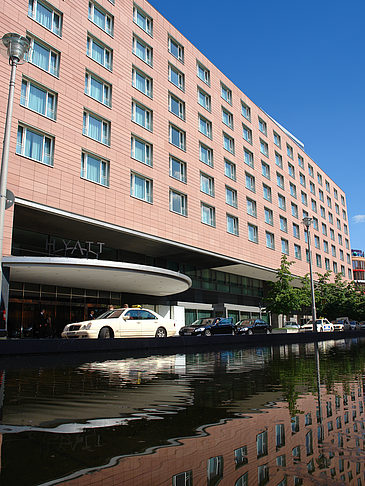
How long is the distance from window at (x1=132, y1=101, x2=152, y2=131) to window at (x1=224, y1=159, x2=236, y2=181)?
10465 millimetres

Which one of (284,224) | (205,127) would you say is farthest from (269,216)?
(205,127)

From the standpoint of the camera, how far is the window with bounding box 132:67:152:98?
101 ft

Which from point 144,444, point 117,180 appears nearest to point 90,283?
point 117,180

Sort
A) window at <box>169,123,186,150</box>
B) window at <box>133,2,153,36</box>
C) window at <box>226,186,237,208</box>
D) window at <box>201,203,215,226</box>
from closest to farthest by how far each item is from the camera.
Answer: window at <box>133,2,153,36</box>
window at <box>169,123,186,150</box>
window at <box>201,203,215,226</box>
window at <box>226,186,237,208</box>

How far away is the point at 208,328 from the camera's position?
88.7ft

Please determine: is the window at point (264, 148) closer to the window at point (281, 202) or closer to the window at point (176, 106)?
the window at point (281, 202)

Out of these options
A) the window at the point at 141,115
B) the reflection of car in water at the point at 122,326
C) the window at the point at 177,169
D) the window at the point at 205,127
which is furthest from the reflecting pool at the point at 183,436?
the window at the point at 205,127

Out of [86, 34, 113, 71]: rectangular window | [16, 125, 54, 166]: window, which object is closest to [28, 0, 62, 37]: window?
[86, 34, 113, 71]: rectangular window

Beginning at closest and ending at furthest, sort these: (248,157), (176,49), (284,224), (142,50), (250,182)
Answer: (142,50) < (176,49) < (250,182) < (248,157) < (284,224)

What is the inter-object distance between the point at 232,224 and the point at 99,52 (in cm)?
1852

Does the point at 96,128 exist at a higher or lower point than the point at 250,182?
lower

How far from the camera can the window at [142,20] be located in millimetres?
31875

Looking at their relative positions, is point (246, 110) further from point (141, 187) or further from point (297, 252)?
point (141, 187)

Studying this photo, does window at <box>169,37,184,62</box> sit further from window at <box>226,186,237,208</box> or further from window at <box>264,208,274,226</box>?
window at <box>264,208,274,226</box>
